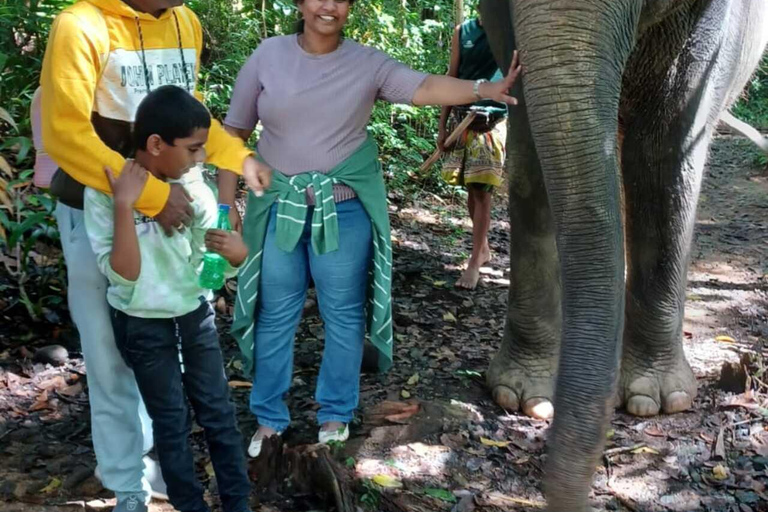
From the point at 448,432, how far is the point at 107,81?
80.9 inches

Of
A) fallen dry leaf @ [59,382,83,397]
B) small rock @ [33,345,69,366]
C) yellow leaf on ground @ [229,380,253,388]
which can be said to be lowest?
fallen dry leaf @ [59,382,83,397]

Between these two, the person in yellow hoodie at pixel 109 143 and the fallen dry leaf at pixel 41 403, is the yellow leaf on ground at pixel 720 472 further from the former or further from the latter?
the fallen dry leaf at pixel 41 403

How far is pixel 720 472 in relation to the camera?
3648mm

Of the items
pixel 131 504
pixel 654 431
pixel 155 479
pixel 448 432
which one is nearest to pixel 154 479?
pixel 155 479

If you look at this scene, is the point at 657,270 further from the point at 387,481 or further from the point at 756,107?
the point at 756,107

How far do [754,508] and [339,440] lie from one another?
5.40ft

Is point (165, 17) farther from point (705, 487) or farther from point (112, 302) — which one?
point (705, 487)

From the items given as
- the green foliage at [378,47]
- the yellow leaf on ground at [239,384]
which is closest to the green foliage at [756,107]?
the green foliage at [378,47]

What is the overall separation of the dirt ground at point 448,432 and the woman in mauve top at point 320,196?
1.16 ft

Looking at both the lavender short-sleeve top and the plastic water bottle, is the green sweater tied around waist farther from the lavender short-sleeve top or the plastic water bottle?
the plastic water bottle

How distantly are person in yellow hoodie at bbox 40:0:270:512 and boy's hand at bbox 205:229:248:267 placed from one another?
0.10m

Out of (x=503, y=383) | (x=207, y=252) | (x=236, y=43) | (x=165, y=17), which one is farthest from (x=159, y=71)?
(x=236, y=43)

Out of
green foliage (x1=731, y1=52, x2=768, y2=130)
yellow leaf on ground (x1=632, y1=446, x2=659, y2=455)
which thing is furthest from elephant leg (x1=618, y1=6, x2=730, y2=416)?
green foliage (x1=731, y1=52, x2=768, y2=130)

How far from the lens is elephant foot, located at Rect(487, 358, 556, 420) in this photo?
166 inches
